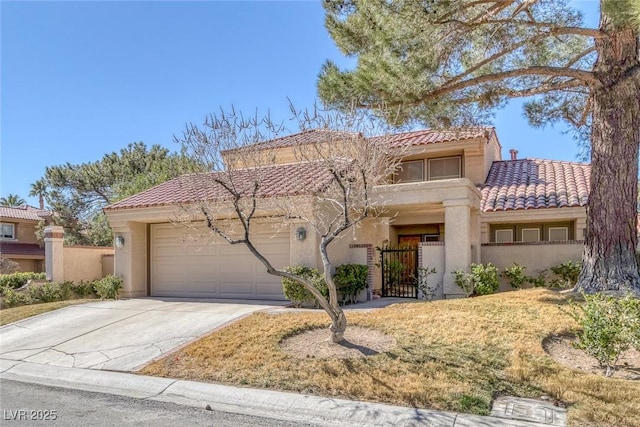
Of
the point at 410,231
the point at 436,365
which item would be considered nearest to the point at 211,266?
the point at 410,231

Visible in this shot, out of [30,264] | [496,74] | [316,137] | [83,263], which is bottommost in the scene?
[30,264]

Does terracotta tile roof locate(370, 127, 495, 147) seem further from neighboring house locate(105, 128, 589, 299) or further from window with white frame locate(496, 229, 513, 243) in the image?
window with white frame locate(496, 229, 513, 243)

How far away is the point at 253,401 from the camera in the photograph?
248 inches

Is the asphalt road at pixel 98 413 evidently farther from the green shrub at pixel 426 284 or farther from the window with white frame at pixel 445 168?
the window with white frame at pixel 445 168

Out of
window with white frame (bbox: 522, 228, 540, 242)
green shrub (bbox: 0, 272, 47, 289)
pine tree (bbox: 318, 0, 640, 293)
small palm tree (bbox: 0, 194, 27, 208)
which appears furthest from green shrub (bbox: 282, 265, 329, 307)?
small palm tree (bbox: 0, 194, 27, 208)

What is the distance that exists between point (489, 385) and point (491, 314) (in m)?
3.23

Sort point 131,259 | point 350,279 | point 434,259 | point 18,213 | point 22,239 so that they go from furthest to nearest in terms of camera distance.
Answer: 1. point 18,213
2. point 22,239
3. point 131,259
4. point 434,259
5. point 350,279

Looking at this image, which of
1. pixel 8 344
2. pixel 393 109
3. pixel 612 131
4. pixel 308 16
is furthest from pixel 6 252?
pixel 612 131

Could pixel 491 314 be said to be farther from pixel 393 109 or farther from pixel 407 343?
pixel 393 109

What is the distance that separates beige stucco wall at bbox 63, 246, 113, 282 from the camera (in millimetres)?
18297

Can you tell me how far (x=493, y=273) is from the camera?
12.9 m

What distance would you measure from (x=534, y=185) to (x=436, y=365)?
1355cm

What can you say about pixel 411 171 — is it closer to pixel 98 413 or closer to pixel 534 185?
pixel 534 185

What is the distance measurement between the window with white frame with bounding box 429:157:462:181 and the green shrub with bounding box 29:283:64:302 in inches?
619
